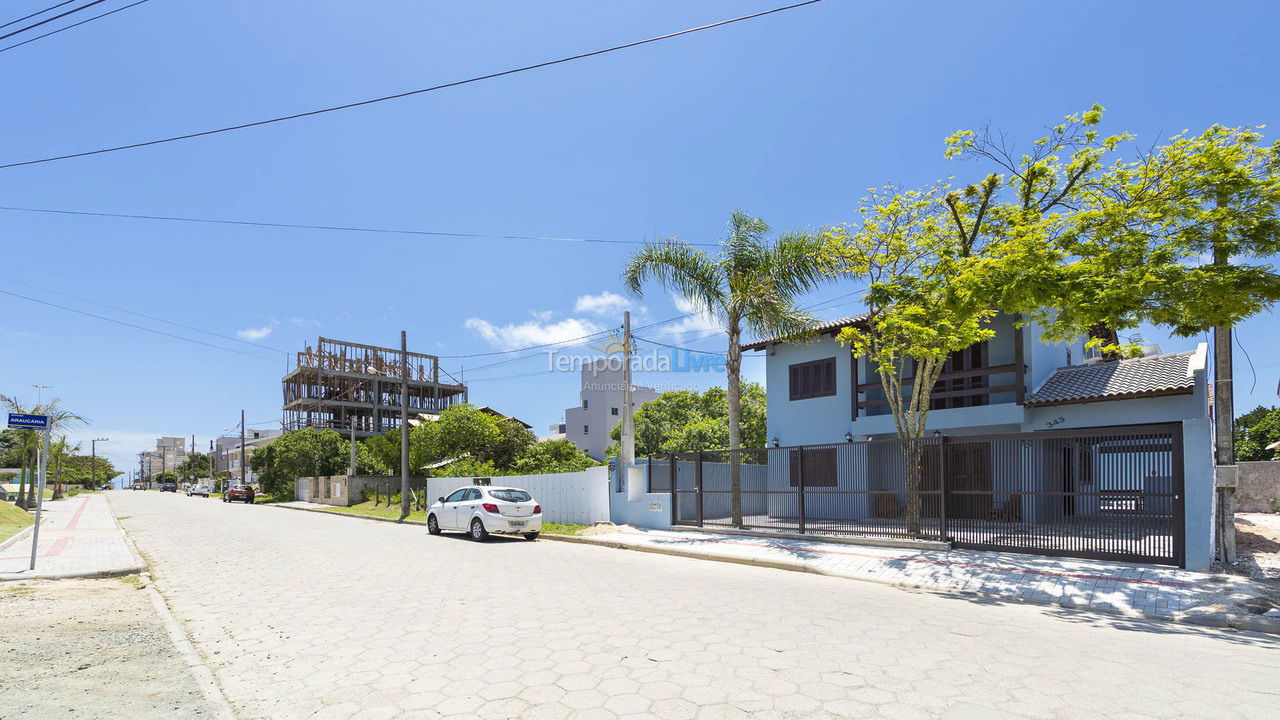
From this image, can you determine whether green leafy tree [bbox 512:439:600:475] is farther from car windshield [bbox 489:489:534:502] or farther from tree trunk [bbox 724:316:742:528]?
tree trunk [bbox 724:316:742:528]

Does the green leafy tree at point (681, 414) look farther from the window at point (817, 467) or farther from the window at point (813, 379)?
the window at point (817, 467)

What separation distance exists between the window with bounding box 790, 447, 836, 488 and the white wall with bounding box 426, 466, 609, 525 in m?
6.22

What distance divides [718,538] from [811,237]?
7.61m

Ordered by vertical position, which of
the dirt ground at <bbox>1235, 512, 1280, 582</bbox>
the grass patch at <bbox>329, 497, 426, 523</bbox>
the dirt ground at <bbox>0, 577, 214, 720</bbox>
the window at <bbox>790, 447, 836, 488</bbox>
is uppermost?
the window at <bbox>790, 447, 836, 488</bbox>

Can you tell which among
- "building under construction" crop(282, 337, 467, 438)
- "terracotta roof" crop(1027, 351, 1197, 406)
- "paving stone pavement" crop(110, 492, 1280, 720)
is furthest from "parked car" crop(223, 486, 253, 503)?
"terracotta roof" crop(1027, 351, 1197, 406)

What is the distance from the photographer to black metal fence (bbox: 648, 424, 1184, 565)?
36.1ft

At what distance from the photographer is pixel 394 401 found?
7581 cm

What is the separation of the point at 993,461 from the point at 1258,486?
1535cm

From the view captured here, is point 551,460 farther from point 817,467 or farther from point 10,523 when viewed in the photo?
point 10,523

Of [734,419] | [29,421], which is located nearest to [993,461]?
[734,419]

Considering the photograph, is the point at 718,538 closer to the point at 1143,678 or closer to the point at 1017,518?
the point at 1017,518

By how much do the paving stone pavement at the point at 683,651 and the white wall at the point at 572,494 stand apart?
29.6 ft

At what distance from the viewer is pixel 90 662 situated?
6.25 m

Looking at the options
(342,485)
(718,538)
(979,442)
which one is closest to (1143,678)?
(979,442)
